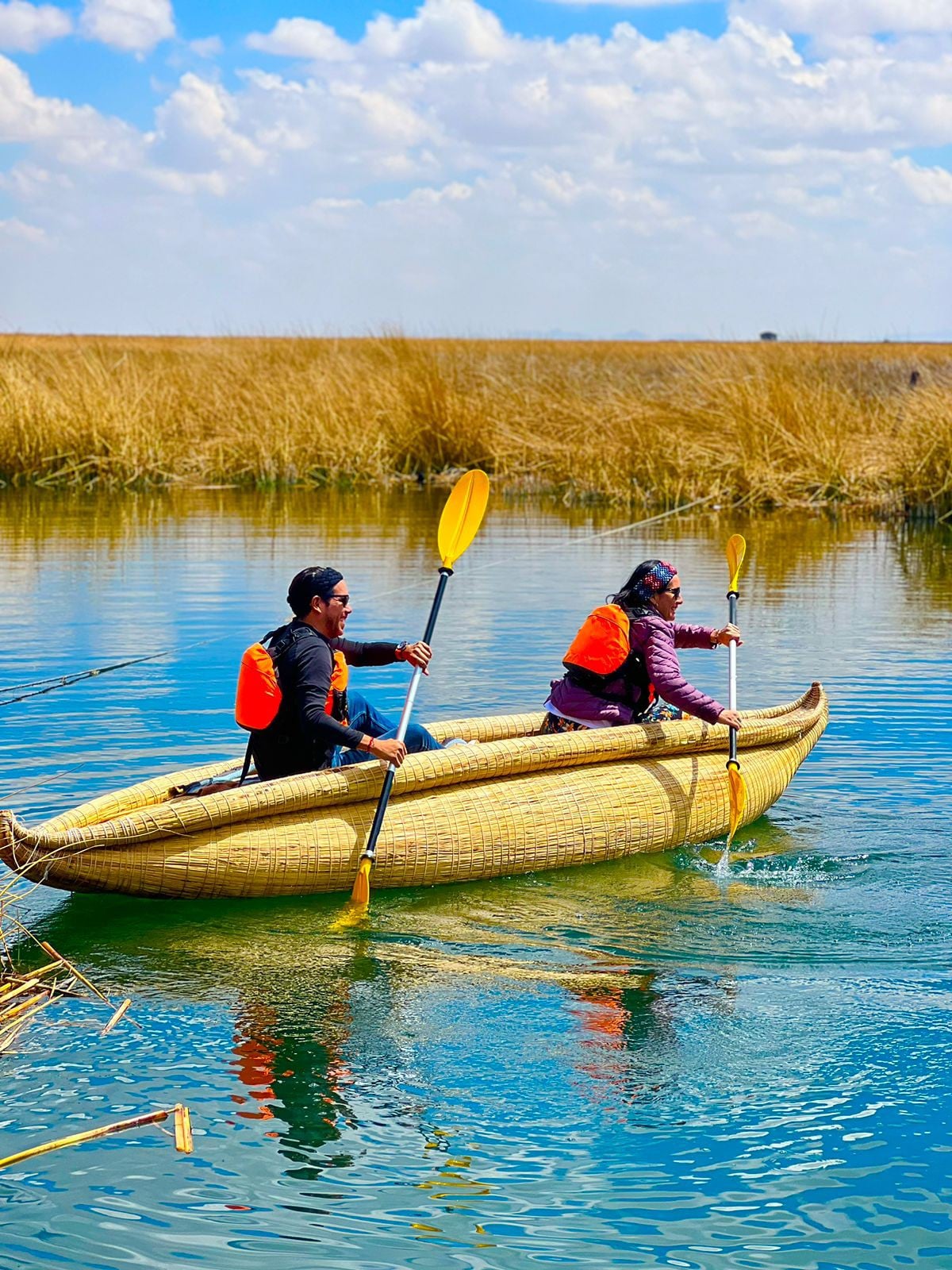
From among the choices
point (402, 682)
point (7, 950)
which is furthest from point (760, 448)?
point (7, 950)

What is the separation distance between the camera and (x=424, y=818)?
7.06 metres

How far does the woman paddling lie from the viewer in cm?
783

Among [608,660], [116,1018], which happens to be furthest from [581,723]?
[116,1018]

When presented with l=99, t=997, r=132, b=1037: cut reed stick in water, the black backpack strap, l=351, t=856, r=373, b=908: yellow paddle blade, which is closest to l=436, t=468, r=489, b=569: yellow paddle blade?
the black backpack strap

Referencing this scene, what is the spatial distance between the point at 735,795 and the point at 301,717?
85.4 inches

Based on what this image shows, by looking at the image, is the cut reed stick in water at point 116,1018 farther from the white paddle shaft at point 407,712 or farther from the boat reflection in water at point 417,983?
the white paddle shaft at point 407,712

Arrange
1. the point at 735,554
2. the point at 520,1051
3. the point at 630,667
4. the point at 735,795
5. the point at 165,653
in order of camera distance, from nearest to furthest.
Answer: the point at 520,1051 → the point at 735,795 → the point at 630,667 → the point at 735,554 → the point at 165,653

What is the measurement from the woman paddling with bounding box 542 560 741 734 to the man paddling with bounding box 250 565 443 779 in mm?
1224

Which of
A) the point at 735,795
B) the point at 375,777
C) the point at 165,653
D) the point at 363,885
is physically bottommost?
the point at 363,885

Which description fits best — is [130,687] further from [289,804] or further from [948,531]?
[948,531]

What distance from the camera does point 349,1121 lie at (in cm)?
481

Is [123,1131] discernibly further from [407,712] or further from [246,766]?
[407,712]

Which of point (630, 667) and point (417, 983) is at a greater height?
point (630, 667)

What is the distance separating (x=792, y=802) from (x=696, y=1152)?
13.5 ft
